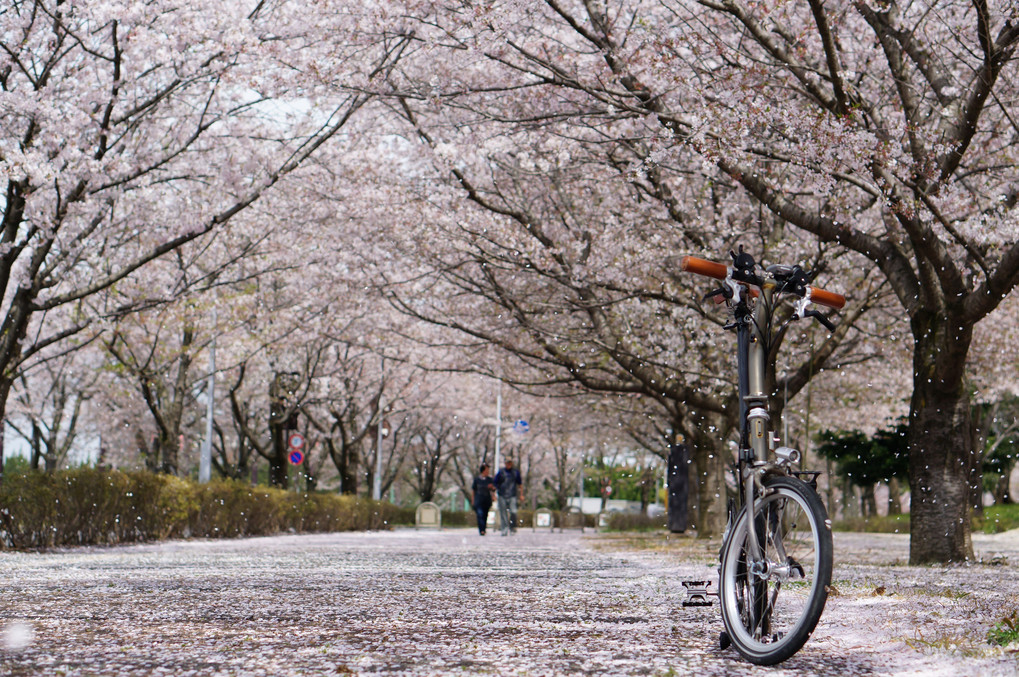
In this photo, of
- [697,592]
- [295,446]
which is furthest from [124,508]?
[295,446]

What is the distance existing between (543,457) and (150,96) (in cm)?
5310

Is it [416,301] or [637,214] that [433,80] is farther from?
[416,301]

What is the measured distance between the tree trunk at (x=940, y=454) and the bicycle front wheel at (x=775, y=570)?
756 cm

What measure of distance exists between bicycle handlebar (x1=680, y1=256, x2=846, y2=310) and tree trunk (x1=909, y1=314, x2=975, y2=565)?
696 centimetres

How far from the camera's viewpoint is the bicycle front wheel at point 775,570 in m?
3.91

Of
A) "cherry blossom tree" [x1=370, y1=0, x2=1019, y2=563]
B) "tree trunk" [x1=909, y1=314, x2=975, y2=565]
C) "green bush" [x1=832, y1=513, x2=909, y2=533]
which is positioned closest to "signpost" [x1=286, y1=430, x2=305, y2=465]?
"green bush" [x1=832, y1=513, x2=909, y2=533]

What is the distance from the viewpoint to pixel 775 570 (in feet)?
14.0

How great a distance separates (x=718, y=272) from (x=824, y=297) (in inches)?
23.1

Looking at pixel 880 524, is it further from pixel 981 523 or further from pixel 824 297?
pixel 824 297

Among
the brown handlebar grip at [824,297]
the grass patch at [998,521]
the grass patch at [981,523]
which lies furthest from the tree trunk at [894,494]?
the brown handlebar grip at [824,297]

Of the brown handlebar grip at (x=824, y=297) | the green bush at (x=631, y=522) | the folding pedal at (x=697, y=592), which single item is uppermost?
the brown handlebar grip at (x=824, y=297)

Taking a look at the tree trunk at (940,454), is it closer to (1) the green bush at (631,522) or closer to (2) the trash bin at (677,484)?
(2) the trash bin at (677,484)

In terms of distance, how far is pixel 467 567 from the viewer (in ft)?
38.4

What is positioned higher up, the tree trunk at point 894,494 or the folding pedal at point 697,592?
the tree trunk at point 894,494
